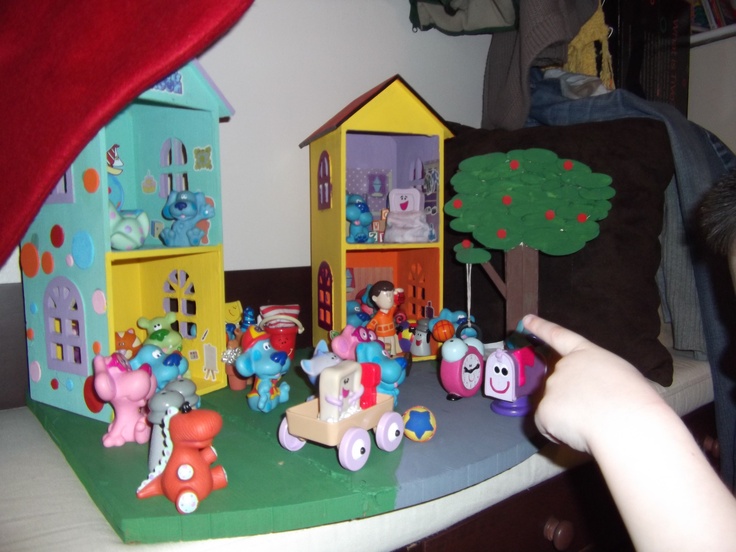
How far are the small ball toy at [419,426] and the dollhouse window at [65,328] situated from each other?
0.47 meters

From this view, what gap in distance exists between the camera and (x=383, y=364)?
80cm

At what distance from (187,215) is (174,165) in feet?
0.45

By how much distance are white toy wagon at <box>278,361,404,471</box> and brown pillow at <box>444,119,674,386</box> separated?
1.53 ft

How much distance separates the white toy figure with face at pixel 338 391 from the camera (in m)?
0.66

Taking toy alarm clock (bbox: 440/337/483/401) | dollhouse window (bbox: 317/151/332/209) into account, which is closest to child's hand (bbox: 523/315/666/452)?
toy alarm clock (bbox: 440/337/483/401)

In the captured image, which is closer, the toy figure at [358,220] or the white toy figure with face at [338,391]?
the white toy figure with face at [338,391]

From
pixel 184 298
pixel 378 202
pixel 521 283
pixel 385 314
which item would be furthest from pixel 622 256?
pixel 184 298

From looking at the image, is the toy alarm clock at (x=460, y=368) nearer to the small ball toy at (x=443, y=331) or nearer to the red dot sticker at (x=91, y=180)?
the small ball toy at (x=443, y=331)

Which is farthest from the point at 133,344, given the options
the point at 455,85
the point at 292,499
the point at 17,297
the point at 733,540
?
the point at 455,85

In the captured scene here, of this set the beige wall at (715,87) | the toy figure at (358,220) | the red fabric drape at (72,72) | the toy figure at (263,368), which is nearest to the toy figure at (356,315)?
the toy figure at (358,220)

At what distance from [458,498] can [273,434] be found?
26 cm

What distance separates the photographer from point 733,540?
39cm

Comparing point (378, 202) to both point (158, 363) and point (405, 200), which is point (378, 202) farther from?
point (158, 363)

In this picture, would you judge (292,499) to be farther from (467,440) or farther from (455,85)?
(455,85)
